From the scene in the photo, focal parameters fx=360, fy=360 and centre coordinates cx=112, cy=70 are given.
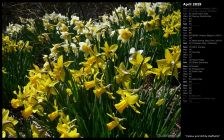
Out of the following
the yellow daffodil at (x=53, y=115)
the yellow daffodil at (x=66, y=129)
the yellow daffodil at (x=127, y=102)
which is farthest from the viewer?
the yellow daffodil at (x=53, y=115)

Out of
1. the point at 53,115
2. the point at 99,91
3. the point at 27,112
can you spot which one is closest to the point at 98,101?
the point at 99,91

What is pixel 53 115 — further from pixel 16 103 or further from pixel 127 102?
pixel 127 102

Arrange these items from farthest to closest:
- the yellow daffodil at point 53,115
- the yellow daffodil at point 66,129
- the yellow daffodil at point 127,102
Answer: the yellow daffodil at point 53,115
the yellow daffodil at point 127,102
the yellow daffodil at point 66,129

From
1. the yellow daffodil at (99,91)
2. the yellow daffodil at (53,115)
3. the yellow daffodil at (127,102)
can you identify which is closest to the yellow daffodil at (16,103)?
the yellow daffodil at (53,115)

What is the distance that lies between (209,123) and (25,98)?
3.75 ft

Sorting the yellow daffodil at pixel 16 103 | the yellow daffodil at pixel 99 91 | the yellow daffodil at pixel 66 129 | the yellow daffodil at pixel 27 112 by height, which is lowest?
the yellow daffodil at pixel 66 129

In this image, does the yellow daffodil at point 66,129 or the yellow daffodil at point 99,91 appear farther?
the yellow daffodil at point 99,91

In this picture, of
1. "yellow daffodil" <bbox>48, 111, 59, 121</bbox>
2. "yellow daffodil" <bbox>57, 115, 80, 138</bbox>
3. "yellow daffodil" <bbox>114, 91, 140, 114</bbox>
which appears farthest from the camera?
"yellow daffodil" <bbox>48, 111, 59, 121</bbox>

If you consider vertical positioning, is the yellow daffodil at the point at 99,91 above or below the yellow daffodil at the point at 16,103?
above

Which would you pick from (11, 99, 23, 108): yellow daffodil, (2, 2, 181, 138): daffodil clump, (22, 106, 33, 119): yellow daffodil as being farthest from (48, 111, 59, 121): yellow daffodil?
(11, 99, 23, 108): yellow daffodil

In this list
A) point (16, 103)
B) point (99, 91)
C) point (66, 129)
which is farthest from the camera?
point (16, 103)

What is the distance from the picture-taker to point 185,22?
2500 millimetres

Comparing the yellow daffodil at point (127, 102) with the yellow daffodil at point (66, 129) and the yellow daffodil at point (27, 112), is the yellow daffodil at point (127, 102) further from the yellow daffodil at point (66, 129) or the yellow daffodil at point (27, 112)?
the yellow daffodil at point (27, 112)

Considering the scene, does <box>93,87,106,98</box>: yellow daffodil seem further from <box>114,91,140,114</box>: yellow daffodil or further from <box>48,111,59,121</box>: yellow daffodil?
<box>48,111,59,121</box>: yellow daffodil
